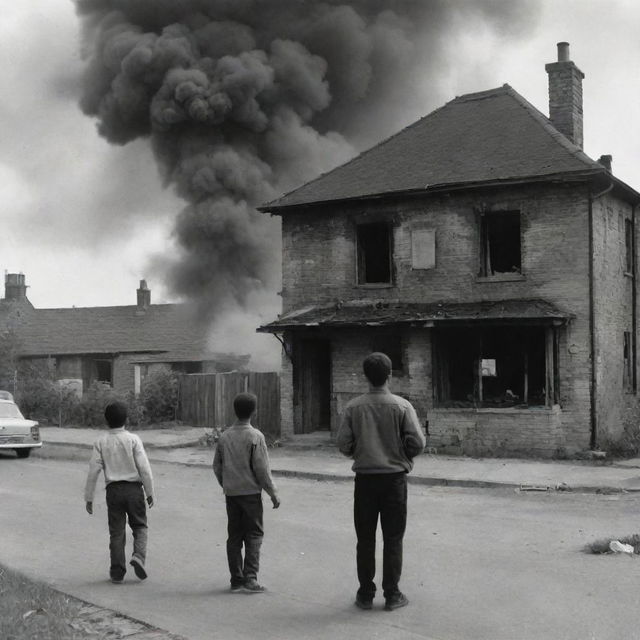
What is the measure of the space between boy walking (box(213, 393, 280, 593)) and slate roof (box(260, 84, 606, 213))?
11892 mm

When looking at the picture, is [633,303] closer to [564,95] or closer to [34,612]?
[564,95]

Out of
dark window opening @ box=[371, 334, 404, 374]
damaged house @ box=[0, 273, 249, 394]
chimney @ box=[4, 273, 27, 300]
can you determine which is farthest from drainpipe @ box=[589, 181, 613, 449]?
chimney @ box=[4, 273, 27, 300]

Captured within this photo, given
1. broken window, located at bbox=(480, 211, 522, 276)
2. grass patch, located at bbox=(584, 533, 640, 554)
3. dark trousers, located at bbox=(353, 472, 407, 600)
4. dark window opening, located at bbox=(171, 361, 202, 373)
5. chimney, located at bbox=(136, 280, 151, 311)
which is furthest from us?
chimney, located at bbox=(136, 280, 151, 311)

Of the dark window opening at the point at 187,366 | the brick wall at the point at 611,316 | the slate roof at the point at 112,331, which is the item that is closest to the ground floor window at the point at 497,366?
the brick wall at the point at 611,316

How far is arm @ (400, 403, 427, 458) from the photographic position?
5.62m

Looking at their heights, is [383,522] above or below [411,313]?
below

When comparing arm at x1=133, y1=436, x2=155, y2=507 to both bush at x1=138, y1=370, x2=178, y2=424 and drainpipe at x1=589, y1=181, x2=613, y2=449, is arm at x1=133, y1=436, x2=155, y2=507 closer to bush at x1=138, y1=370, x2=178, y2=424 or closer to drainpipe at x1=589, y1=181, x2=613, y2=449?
drainpipe at x1=589, y1=181, x2=613, y2=449

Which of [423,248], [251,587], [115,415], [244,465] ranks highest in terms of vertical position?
[423,248]

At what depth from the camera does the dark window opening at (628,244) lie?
19.0m

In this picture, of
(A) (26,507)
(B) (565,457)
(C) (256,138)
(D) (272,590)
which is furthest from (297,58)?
(D) (272,590)

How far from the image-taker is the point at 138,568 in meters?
6.57

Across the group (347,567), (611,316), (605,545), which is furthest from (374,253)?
(347,567)

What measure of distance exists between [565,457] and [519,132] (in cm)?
731

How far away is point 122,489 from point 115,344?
1138 inches
